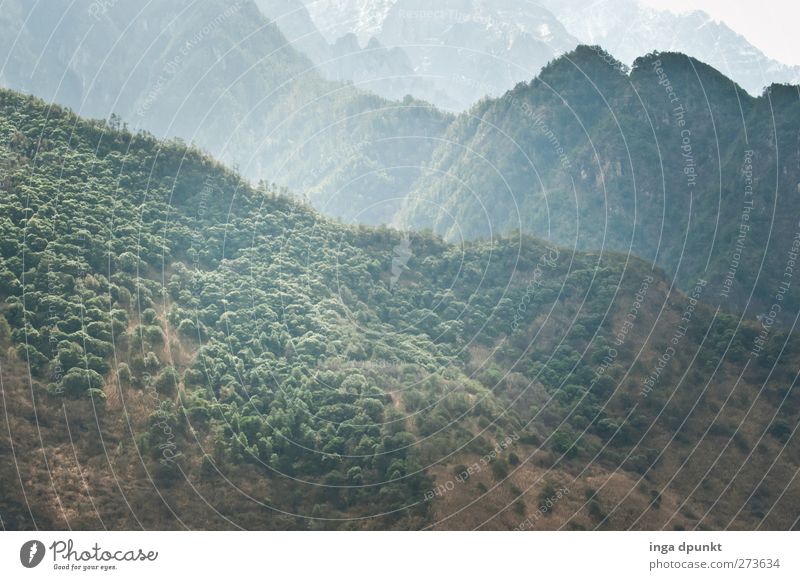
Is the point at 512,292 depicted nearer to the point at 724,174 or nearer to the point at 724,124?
the point at 724,174

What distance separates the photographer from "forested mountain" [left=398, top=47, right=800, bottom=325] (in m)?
140

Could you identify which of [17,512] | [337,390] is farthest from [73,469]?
[337,390]

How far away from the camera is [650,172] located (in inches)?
6540
